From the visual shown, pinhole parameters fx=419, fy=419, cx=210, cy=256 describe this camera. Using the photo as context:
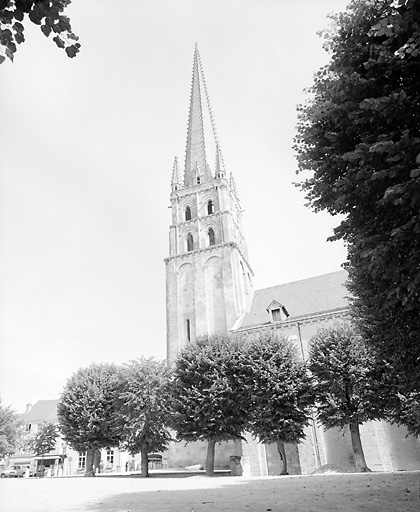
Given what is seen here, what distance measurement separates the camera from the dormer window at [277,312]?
37.2 metres

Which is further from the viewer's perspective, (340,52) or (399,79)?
(340,52)

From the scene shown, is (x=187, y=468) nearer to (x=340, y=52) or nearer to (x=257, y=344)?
(x=257, y=344)

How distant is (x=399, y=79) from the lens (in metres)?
7.83

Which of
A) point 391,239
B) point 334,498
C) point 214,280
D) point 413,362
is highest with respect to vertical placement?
point 214,280

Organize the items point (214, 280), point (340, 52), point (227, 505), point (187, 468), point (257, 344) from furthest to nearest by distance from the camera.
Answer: point (214, 280) → point (187, 468) → point (257, 344) → point (227, 505) → point (340, 52)

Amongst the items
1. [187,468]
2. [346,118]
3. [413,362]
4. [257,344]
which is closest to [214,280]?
[257,344]

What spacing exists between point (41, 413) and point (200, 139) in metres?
53.7

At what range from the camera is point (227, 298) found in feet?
135

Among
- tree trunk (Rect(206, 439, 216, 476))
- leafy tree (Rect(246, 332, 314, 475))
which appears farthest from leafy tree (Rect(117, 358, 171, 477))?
leafy tree (Rect(246, 332, 314, 475))

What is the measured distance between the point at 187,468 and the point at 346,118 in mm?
34278

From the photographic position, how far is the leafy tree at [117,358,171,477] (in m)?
29.3

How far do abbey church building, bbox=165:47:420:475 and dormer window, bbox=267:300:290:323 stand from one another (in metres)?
0.09

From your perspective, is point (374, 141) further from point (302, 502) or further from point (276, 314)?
point (276, 314)

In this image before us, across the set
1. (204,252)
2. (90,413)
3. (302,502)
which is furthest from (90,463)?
(302,502)
